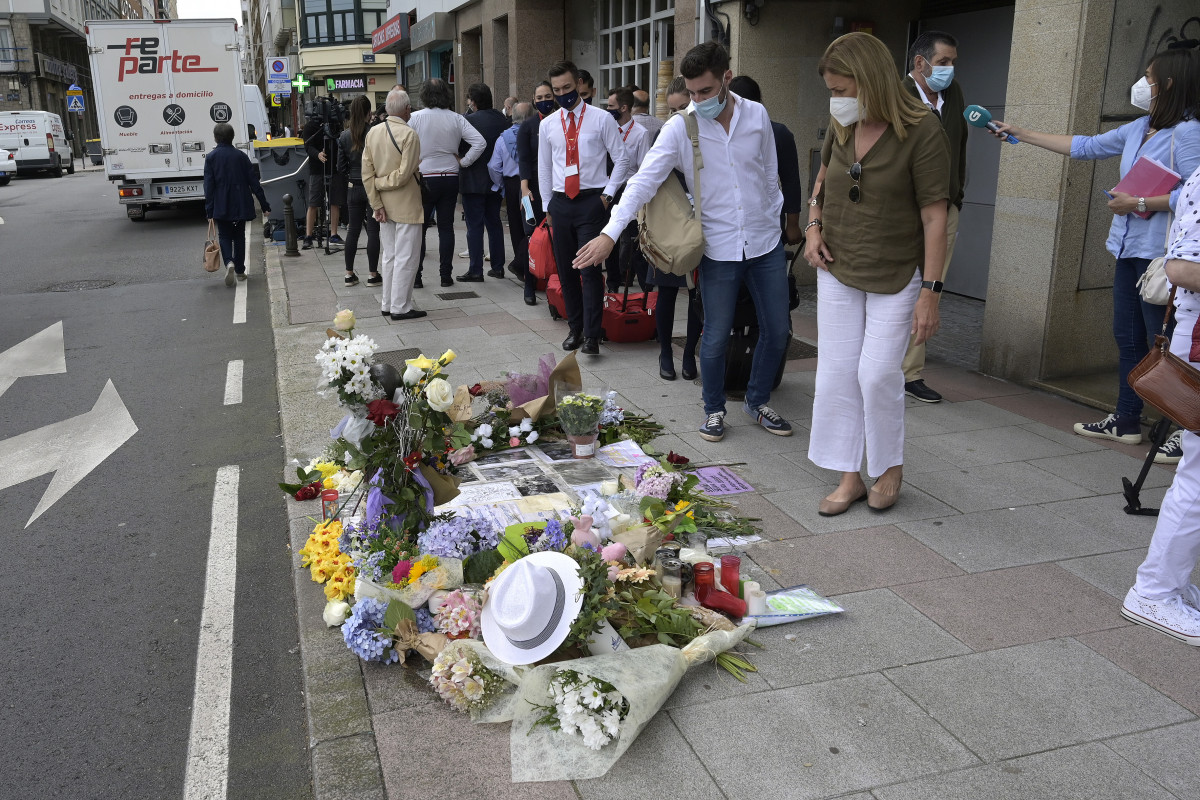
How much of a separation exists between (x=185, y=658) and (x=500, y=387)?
95.5 inches

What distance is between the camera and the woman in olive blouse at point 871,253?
4.02m

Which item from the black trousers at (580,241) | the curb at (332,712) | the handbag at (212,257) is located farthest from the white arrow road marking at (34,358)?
the curb at (332,712)

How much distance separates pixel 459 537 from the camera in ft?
12.0

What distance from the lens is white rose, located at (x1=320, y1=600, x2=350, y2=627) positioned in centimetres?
364

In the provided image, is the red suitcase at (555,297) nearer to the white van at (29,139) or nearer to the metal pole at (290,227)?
the metal pole at (290,227)

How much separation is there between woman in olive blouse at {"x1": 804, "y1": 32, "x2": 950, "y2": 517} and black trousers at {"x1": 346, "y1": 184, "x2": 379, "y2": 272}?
6866 millimetres

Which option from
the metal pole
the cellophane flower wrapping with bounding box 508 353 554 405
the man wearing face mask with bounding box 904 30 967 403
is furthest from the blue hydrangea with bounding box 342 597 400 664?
the metal pole

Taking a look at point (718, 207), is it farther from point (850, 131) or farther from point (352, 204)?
point (352, 204)

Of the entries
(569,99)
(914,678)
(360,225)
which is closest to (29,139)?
(360,225)

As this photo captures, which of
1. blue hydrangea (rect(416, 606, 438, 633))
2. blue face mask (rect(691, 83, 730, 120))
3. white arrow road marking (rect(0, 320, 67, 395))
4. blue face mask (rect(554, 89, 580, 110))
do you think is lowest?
white arrow road marking (rect(0, 320, 67, 395))

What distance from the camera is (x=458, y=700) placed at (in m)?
3.08

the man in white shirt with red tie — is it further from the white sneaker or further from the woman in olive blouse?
the white sneaker

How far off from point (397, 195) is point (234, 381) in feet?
7.62

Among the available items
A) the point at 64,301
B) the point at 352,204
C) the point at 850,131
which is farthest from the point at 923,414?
the point at 64,301
